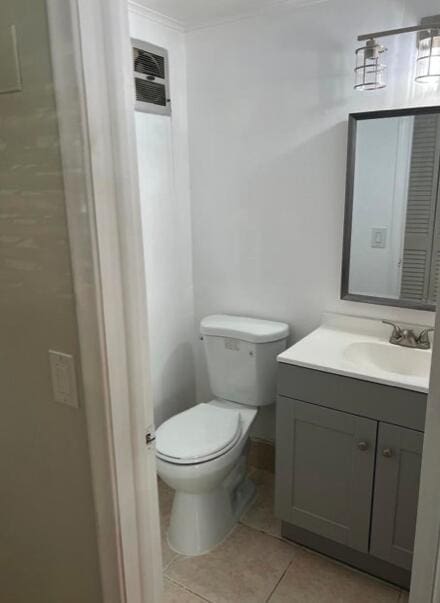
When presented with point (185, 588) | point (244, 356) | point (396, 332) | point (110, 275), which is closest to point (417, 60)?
point (396, 332)

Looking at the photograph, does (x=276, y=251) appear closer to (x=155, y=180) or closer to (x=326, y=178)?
(x=326, y=178)

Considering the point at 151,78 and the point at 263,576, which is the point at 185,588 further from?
the point at 151,78

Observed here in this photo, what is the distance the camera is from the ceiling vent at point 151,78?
2.16m

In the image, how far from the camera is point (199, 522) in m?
2.11

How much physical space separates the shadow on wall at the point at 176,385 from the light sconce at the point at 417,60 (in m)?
1.56

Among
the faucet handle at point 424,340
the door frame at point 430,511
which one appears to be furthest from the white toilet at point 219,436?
the door frame at point 430,511

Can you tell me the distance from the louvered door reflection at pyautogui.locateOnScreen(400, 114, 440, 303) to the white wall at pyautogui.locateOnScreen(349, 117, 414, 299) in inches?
1.0

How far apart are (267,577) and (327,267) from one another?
52.0 inches

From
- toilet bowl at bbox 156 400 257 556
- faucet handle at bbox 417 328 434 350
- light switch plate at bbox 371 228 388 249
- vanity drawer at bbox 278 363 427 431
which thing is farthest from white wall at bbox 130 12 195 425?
faucet handle at bbox 417 328 434 350

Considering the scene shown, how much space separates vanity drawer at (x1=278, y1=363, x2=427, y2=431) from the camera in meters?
1.66

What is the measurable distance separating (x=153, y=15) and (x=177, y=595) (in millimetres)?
2407

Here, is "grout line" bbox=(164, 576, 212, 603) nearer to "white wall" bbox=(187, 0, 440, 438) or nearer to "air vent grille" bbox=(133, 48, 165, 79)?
"white wall" bbox=(187, 0, 440, 438)

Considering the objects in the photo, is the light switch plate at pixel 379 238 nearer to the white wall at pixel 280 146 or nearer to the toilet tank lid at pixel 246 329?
the white wall at pixel 280 146

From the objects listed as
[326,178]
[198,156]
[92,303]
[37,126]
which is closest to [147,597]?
[92,303]
